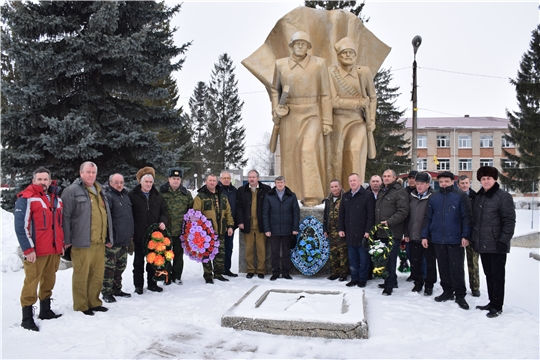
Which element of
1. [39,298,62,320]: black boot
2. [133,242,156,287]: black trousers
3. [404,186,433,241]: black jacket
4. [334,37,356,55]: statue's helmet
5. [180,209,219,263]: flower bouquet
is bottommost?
[39,298,62,320]: black boot

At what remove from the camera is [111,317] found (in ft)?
14.9

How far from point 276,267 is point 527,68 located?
904 inches

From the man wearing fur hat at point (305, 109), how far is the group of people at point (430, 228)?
2.85 ft

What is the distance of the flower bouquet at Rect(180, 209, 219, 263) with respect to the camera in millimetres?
5953

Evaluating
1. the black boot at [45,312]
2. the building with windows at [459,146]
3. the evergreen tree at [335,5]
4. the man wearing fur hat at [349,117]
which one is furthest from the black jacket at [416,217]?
the building with windows at [459,146]

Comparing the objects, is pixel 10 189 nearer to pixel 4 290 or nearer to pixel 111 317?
pixel 4 290

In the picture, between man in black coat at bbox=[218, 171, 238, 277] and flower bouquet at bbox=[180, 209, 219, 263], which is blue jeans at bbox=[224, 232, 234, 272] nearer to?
man in black coat at bbox=[218, 171, 238, 277]

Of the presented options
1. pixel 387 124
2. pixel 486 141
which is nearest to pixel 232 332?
pixel 387 124

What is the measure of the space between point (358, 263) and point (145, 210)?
2.93 meters

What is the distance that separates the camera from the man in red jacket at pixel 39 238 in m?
4.11

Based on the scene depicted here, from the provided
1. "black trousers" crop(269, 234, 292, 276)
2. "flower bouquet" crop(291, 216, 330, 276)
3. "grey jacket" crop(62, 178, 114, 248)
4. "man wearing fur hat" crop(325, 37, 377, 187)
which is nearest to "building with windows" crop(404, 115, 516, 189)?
"man wearing fur hat" crop(325, 37, 377, 187)

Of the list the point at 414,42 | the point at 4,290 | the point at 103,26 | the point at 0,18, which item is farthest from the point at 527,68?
the point at 4,290

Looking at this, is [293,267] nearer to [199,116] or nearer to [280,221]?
[280,221]

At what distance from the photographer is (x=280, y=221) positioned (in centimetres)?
638
